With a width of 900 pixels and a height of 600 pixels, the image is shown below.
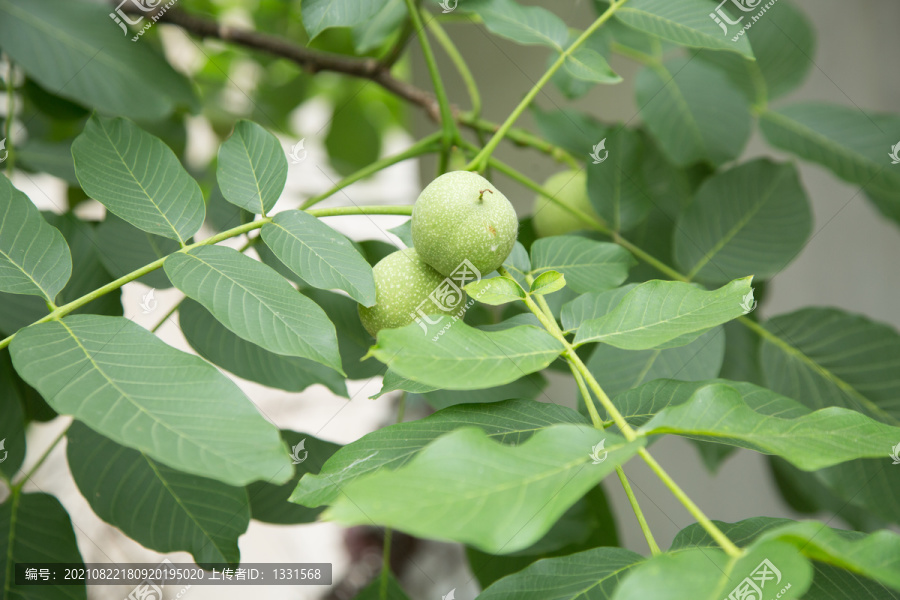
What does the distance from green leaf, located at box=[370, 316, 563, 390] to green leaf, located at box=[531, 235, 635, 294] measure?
Result: 0.52ft

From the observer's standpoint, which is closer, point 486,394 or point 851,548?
point 851,548

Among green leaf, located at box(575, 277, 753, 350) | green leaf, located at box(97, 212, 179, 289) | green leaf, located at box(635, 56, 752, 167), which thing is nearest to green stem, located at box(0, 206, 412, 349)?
green leaf, located at box(97, 212, 179, 289)

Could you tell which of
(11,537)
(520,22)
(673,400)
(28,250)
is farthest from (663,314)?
(11,537)

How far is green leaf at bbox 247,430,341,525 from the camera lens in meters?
0.59

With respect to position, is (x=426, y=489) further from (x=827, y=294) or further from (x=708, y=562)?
(x=827, y=294)

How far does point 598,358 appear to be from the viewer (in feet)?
1.95

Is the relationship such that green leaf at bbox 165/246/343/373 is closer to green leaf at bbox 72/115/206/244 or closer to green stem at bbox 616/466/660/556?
green leaf at bbox 72/115/206/244

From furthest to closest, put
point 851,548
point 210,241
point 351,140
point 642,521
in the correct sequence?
1. point 351,140
2. point 210,241
3. point 642,521
4. point 851,548

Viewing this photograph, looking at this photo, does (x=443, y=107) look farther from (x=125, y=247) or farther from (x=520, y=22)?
(x=125, y=247)

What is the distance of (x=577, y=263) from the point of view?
1.88 ft

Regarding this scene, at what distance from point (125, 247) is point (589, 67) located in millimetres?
513

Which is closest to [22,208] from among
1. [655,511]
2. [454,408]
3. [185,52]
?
[454,408]

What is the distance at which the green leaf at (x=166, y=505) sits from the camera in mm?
515

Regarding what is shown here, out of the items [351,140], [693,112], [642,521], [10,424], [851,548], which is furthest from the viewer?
[351,140]
